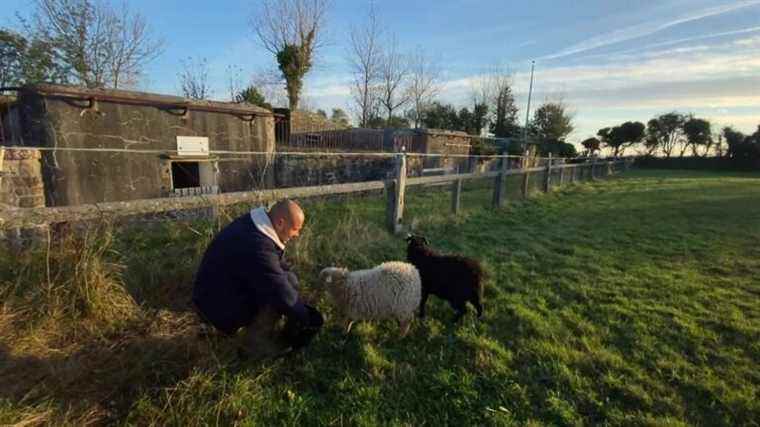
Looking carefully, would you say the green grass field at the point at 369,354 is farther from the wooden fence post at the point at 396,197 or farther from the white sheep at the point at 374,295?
the wooden fence post at the point at 396,197

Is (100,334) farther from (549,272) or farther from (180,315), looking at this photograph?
(549,272)

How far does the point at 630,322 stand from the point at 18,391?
5.04 m

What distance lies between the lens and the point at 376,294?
3.30 meters

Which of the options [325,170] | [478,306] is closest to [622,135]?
[325,170]

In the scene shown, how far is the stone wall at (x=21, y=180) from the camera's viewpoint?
252 inches

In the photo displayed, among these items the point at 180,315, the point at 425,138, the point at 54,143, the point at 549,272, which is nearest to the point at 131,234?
the point at 180,315

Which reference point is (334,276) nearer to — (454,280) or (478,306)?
(454,280)

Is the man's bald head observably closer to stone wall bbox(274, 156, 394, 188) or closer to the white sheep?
the white sheep

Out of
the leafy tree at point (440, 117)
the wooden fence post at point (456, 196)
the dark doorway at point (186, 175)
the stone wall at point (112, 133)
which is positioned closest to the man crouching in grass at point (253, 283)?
the stone wall at point (112, 133)

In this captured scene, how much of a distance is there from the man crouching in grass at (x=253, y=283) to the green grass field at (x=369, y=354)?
277 mm

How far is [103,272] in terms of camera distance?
3100mm

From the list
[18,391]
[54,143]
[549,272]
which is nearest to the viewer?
[18,391]

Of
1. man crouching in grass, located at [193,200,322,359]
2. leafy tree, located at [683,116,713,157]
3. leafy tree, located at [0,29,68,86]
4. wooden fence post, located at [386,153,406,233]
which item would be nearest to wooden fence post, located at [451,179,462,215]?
wooden fence post, located at [386,153,406,233]

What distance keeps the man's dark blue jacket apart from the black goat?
146 cm
